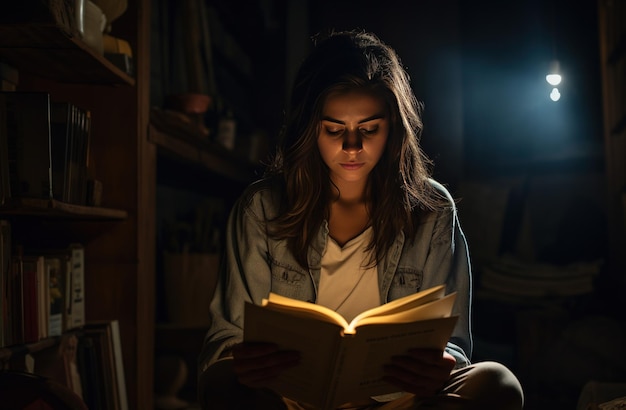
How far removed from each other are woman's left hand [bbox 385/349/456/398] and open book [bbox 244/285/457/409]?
0.05 feet

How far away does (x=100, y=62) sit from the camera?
197 cm

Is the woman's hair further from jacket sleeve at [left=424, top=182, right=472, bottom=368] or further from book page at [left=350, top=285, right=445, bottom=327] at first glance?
book page at [left=350, top=285, right=445, bottom=327]

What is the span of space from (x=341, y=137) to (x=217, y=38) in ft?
8.25

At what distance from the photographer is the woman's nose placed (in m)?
1.76

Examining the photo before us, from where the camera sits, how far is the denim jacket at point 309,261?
5.88 feet

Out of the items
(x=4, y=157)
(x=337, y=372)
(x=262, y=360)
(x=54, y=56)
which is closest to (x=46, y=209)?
(x=4, y=157)

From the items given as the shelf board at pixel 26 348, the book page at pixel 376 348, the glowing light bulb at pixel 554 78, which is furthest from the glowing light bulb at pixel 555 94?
the shelf board at pixel 26 348

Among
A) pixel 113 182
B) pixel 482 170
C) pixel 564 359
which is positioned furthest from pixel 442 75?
pixel 113 182

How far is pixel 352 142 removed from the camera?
1760mm

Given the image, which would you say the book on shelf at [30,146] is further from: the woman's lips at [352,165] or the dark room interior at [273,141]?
the woman's lips at [352,165]

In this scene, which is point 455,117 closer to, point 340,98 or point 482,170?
point 482,170

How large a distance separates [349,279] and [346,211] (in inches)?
7.1

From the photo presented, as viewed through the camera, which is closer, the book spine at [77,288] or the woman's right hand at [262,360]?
the woman's right hand at [262,360]

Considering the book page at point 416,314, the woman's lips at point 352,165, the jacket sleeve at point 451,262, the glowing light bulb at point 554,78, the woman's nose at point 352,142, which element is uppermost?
the glowing light bulb at point 554,78
